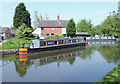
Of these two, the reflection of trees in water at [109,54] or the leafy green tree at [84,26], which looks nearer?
the reflection of trees in water at [109,54]

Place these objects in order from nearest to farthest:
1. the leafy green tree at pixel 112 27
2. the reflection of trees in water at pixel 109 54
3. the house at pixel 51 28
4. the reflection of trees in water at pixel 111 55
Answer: the reflection of trees in water at pixel 111 55
the reflection of trees in water at pixel 109 54
the house at pixel 51 28
the leafy green tree at pixel 112 27

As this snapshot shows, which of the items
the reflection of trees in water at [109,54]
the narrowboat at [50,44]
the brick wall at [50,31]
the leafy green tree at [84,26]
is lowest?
the reflection of trees in water at [109,54]

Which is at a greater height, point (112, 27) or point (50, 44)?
point (112, 27)

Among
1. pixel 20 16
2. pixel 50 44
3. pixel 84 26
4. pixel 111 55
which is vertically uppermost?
pixel 20 16

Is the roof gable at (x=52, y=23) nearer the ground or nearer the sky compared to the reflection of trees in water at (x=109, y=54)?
nearer the sky

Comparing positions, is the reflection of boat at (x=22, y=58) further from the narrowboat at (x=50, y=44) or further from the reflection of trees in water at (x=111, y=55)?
the reflection of trees in water at (x=111, y=55)

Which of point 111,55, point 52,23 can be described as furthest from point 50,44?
point 52,23

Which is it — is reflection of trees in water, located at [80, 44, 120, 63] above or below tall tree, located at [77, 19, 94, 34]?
below

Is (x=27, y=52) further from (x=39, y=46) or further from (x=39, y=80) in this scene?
(x=39, y=80)

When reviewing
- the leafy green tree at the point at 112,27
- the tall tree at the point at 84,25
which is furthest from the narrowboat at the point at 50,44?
the tall tree at the point at 84,25

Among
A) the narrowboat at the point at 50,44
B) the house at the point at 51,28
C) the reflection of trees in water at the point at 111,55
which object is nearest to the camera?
the reflection of trees in water at the point at 111,55

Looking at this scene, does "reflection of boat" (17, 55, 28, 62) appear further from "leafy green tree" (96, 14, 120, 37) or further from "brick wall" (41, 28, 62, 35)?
"leafy green tree" (96, 14, 120, 37)

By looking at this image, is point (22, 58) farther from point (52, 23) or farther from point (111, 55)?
point (52, 23)

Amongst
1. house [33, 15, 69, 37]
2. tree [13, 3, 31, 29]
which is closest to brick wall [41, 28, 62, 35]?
house [33, 15, 69, 37]
